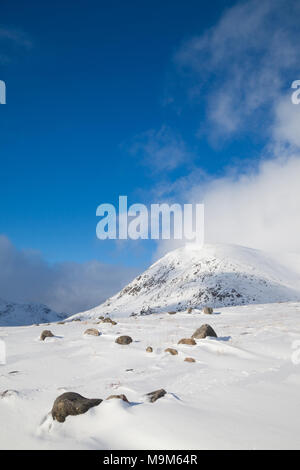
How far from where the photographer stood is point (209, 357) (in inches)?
336

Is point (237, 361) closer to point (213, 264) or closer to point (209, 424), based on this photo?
point (209, 424)

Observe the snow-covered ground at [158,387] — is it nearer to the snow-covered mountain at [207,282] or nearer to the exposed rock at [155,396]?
the exposed rock at [155,396]

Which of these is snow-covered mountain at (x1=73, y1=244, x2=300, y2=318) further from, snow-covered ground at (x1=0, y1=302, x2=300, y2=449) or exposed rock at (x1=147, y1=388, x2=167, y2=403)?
exposed rock at (x1=147, y1=388, x2=167, y2=403)

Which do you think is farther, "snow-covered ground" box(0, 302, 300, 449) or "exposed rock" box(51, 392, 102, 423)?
"exposed rock" box(51, 392, 102, 423)

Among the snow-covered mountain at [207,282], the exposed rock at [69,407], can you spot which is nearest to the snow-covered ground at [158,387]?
the exposed rock at [69,407]

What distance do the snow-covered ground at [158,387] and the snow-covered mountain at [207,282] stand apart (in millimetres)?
49378

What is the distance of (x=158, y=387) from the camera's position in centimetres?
607

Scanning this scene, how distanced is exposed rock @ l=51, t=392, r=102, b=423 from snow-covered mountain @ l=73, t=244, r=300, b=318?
178 feet

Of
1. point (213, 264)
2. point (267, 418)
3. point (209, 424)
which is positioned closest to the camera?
point (209, 424)

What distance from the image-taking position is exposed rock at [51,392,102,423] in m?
4.50

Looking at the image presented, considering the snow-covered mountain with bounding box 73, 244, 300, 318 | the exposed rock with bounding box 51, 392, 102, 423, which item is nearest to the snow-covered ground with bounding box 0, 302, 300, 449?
the exposed rock with bounding box 51, 392, 102, 423

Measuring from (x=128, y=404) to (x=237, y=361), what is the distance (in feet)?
14.7

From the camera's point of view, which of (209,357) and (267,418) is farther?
(209,357)
